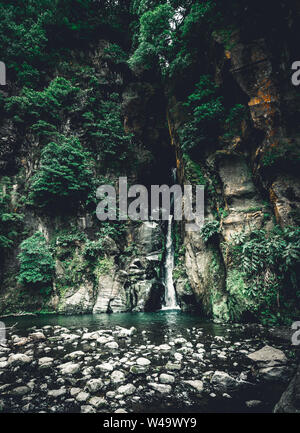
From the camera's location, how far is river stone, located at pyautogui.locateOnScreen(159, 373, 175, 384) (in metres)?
2.87

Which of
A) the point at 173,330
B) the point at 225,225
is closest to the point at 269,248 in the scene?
the point at 225,225

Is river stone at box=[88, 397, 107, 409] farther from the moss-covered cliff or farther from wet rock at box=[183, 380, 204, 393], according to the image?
the moss-covered cliff

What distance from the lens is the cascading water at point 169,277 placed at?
10258mm

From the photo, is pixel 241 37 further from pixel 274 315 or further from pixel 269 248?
pixel 274 315

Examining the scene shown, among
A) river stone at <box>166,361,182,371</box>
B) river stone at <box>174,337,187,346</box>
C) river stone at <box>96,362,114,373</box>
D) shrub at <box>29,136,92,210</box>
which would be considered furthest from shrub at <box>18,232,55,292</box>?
river stone at <box>166,361,182,371</box>

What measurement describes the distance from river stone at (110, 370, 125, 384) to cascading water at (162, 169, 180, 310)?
744cm

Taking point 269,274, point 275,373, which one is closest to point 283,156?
point 269,274

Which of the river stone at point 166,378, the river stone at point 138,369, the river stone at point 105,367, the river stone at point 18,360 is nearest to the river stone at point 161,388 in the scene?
the river stone at point 166,378

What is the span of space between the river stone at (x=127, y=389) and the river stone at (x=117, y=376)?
0.20 m

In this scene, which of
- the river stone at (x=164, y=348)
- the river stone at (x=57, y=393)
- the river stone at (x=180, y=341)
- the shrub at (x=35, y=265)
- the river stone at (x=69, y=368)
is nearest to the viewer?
the river stone at (x=57, y=393)

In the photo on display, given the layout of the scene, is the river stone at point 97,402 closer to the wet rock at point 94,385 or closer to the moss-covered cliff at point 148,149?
the wet rock at point 94,385

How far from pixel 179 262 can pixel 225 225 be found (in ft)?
Answer: 11.4

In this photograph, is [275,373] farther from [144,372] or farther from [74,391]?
[74,391]

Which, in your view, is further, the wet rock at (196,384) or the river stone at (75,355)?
the river stone at (75,355)
